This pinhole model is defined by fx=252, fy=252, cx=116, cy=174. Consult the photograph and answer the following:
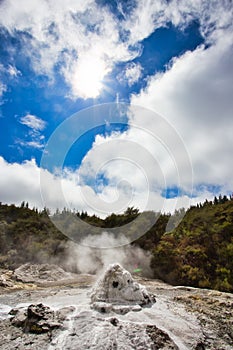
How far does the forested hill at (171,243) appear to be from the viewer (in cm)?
2022

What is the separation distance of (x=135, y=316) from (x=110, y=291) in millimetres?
2224

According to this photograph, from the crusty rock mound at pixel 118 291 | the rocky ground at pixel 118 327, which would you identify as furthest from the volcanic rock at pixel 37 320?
the crusty rock mound at pixel 118 291

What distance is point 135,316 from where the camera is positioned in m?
9.16

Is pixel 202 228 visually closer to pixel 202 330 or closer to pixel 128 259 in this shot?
pixel 128 259

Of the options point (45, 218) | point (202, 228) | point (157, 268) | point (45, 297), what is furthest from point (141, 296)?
point (45, 218)

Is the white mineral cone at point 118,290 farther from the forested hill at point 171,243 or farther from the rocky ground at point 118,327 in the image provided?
the forested hill at point 171,243

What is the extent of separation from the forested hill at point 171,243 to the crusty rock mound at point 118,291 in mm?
9815

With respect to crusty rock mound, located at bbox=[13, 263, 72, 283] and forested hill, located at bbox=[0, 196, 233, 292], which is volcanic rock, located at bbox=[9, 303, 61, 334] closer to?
crusty rock mound, located at bbox=[13, 263, 72, 283]

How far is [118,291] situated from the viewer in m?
11.1

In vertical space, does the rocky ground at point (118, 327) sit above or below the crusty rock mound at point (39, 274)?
below

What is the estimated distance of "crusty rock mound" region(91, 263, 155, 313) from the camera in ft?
35.4

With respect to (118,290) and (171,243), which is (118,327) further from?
(171,243)

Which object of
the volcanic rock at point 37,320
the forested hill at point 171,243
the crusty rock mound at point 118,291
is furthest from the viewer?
the forested hill at point 171,243

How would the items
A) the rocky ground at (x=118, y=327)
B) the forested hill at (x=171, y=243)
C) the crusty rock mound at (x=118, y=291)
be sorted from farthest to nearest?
the forested hill at (x=171, y=243), the crusty rock mound at (x=118, y=291), the rocky ground at (x=118, y=327)
